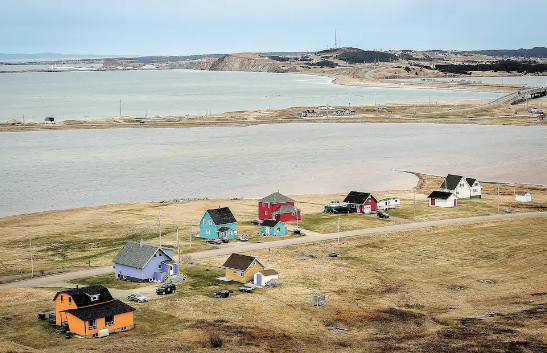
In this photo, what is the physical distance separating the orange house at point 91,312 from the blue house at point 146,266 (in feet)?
26.8

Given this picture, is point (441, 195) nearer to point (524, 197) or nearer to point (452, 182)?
point (452, 182)

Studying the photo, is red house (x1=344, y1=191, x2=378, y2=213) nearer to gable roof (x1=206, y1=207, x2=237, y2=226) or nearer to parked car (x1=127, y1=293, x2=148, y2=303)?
gable roof (x1=206, y1=207, x2=237, y2=226)

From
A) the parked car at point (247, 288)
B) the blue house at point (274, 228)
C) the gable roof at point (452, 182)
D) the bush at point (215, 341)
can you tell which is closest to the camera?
the bush at point (215, 341)

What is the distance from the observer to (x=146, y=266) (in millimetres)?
44500

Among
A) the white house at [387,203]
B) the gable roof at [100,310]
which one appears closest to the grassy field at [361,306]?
the gable roof at [100,310]

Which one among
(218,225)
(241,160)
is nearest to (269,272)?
(218,225)

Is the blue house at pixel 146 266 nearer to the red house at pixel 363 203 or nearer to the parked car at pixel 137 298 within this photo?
the parked car at pixel 137 298

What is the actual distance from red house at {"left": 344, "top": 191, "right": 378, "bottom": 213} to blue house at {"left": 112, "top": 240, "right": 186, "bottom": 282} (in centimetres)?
2422

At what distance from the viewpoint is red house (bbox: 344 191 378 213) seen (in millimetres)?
64812

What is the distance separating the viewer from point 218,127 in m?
149

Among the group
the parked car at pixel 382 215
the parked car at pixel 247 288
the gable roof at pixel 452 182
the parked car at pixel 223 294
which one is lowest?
the parked car at pixel 247 288

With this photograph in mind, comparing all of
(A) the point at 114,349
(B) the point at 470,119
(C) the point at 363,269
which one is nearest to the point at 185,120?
(B) the point at 470,119

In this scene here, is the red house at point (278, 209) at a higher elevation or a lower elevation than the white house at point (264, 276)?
higher

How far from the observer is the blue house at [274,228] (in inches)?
2224
